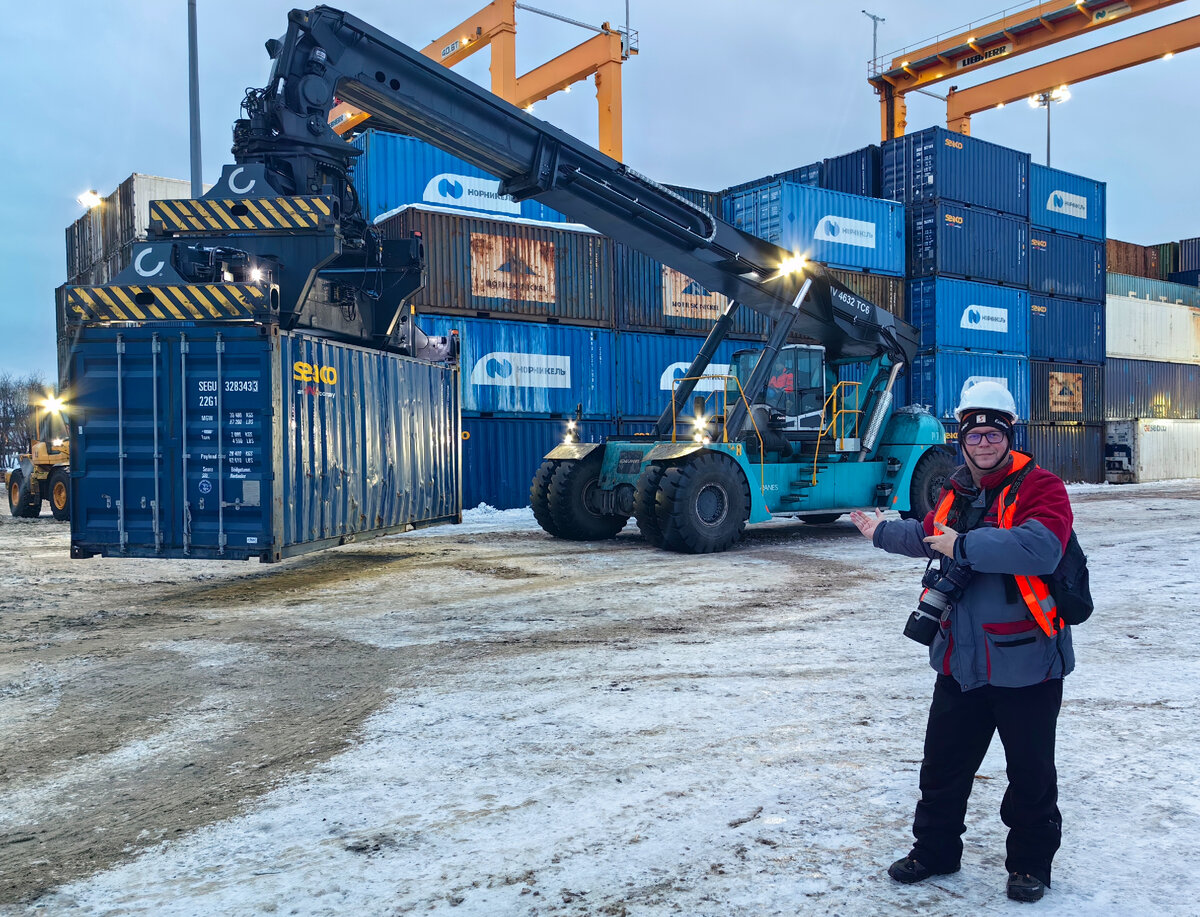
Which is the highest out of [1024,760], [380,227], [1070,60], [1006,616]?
[1070,60]

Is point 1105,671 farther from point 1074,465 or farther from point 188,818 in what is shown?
point 1074,465

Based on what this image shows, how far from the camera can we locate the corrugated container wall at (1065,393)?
29.1 metres

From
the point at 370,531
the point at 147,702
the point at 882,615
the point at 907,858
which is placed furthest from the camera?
the point at 370,531

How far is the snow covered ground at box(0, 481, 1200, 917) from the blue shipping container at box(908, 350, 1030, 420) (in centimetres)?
1747

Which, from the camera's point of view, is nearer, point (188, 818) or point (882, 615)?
point (188, 818)

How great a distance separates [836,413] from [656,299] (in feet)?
28.0

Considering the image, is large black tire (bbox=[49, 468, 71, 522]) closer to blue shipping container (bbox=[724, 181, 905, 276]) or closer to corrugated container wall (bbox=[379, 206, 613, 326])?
corrugated container wall (bbox=[379, 206, 613, 326])

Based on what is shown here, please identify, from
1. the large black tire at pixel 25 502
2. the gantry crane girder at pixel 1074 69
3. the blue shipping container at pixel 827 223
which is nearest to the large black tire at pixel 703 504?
the blue shipping container at pixel 827 223

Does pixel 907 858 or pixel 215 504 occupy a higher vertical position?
pixel 215 504

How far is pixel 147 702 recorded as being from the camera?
18.4ft

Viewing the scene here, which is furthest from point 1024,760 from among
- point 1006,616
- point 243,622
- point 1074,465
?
point 1074,465

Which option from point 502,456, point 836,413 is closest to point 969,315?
point 836,413

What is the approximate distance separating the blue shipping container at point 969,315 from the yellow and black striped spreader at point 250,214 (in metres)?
19.8

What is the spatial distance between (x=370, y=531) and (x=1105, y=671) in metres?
7.57
